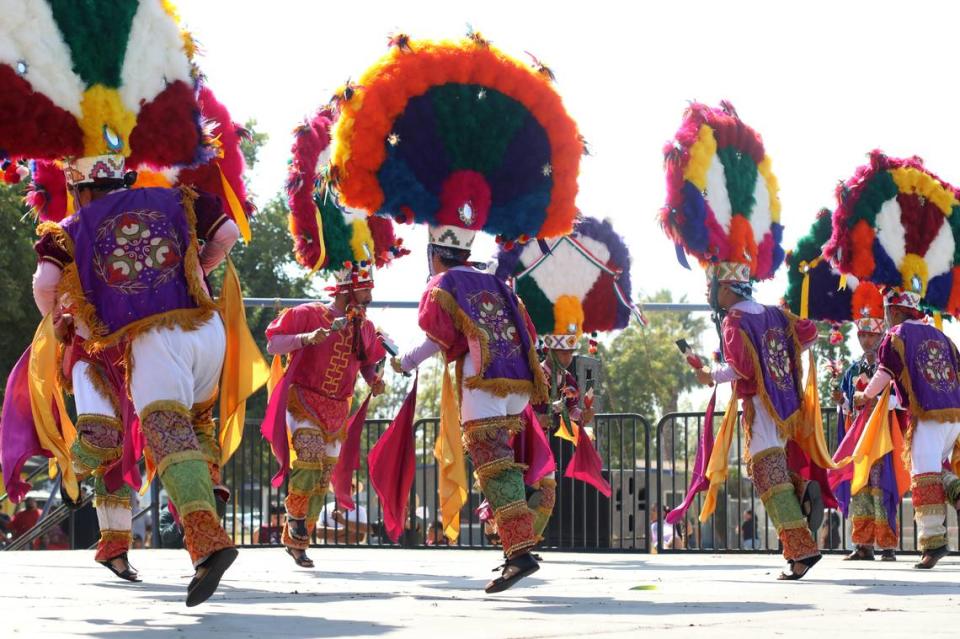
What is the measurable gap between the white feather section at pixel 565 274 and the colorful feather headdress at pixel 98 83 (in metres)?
5.61

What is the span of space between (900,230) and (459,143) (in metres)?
3.92

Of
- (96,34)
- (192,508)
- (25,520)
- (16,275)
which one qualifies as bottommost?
(25,520)

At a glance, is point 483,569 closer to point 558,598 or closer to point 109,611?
point 558,598

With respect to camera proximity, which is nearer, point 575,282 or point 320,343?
point 320,343

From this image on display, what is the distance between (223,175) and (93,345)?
1762 millimetres

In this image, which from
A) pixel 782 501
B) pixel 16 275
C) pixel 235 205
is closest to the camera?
pixel 235 205

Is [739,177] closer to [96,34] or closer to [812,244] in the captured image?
[812,244]

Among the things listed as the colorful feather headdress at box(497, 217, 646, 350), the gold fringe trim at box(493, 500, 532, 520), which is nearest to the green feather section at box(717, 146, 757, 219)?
the colorful feather headdress at box(497, 217, 646, 350)

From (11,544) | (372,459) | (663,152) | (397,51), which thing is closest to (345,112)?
(397,51)

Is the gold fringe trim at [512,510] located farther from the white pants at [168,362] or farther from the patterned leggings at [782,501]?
the patterned leggings at [782,501]

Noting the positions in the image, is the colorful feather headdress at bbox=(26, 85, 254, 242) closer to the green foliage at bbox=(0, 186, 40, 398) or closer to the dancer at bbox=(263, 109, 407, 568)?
the dancer at bbox=(263, 109, 407, 568)

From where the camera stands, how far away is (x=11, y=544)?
15.5 metres

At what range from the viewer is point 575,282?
12375mm

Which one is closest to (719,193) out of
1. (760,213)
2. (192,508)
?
(760,213)
